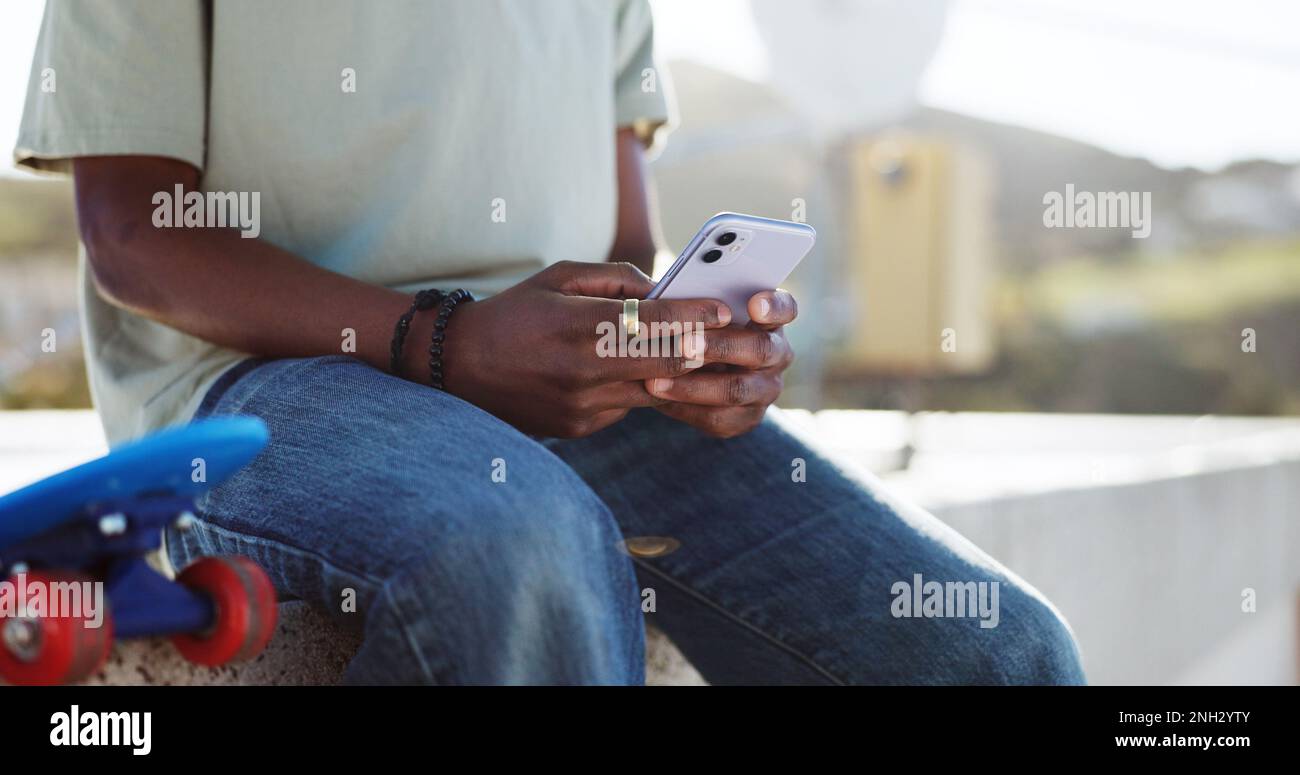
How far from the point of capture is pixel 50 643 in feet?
2.90

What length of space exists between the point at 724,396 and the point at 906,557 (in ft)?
1.22

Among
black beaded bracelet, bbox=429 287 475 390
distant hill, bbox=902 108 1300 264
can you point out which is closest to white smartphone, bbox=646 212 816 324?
black beaded bracelet, bbox=429 287 475 390

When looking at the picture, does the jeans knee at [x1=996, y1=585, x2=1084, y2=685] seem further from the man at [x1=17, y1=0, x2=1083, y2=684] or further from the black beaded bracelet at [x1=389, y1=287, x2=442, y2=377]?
the black beaded bracelet at [x1=389, y1=287, x2=442, y2=377]

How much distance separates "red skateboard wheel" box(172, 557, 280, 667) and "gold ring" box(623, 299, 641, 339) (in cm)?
41

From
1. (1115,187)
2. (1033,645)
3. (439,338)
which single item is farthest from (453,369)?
(1115,187)

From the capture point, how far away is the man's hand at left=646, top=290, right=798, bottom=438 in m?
1.25

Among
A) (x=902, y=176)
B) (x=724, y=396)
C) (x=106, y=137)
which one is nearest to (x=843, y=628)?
(x=724, y=396)

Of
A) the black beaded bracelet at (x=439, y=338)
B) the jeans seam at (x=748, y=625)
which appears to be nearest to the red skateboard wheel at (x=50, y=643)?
the black beaded bracelet at (x=439, y=338)

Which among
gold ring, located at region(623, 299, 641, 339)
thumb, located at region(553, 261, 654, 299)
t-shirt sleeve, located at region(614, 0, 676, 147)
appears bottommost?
gold ring, located at region(623, 299, 641, 339)

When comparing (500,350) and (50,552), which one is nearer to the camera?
(50,552)

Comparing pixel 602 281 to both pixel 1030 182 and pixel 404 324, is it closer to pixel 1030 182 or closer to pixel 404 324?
pixel 404 324
